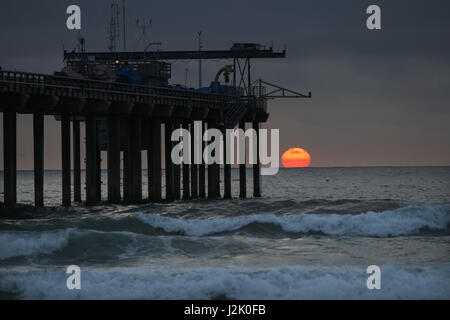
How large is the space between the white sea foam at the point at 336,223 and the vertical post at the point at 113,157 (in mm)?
9919

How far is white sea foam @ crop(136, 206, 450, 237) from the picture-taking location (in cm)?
3531

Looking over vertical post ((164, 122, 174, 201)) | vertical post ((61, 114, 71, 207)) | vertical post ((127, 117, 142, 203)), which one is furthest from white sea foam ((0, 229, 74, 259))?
vertical post ((164, 122, 174, 201))

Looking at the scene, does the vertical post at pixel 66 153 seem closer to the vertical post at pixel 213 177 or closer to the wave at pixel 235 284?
the vertical post at pixel 213 177

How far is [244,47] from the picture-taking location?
64875 mm

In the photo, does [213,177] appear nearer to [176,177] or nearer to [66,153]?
[176,177]

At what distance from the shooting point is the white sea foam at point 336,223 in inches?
1390

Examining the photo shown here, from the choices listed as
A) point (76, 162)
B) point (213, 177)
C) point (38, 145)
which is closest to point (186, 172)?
point (213, 177)

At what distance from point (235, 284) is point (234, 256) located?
5159 millimetres

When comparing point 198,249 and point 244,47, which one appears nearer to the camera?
point 198,249

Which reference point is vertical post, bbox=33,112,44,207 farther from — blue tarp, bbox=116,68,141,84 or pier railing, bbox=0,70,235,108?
blue tarp, bbox=116,68,141,84

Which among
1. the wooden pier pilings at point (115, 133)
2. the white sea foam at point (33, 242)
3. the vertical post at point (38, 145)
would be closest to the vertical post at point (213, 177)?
the wooden pier pilings at point (115, 133)

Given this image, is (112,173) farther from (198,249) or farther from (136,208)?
(198,249)
